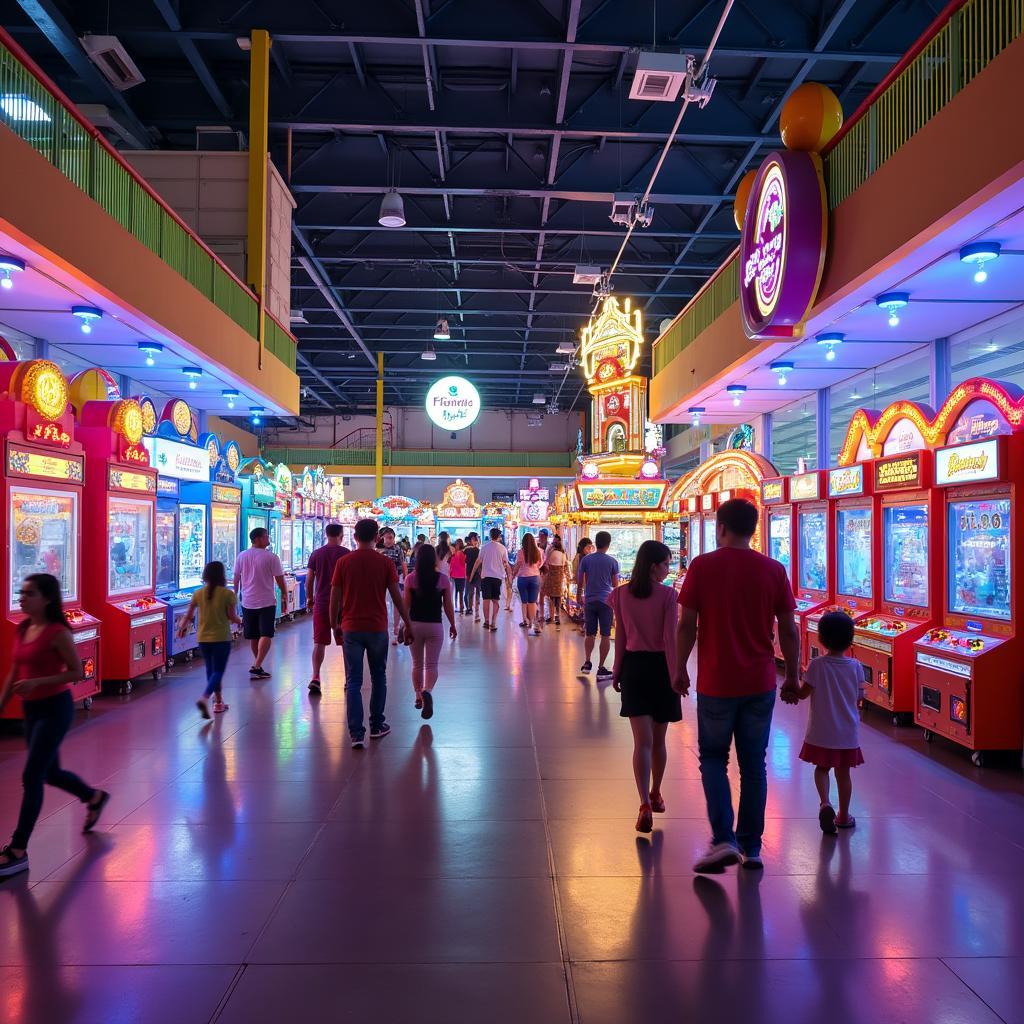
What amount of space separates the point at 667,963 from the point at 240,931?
1.61 metres

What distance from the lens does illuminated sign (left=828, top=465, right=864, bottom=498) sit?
7.99 m

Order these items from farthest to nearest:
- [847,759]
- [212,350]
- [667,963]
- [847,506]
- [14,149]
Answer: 1. [212,350]
2. [847,506]
3. [14,149]
4. [847,759]
5. [667,963]

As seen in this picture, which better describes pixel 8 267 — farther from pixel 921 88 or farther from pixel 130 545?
pixel 921 88

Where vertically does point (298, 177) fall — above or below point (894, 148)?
above

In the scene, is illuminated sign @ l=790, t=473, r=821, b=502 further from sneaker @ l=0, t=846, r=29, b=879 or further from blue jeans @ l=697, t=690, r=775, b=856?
sneaker @ l=0, t=846, r=29, b=879

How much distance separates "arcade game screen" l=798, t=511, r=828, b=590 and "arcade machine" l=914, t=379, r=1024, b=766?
2.54 m

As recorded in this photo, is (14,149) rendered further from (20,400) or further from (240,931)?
(240,931)

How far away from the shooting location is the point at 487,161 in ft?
45.5

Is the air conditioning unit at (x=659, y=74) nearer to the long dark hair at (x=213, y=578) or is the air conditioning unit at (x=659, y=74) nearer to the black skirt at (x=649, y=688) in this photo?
the long dark hair at (x=213, y=578)

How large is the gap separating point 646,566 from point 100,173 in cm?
671

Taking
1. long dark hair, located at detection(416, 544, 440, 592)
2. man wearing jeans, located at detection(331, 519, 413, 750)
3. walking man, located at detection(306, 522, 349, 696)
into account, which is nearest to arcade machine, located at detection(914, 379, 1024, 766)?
long dark hair, located at detection(416, 544, 440, 592)

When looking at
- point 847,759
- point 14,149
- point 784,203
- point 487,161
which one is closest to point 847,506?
point 784,203

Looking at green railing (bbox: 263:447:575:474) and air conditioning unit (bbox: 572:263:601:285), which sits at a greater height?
air conditioning unit (bbox: 572:263:601:285)

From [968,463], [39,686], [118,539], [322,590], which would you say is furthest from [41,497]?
[968,463]
